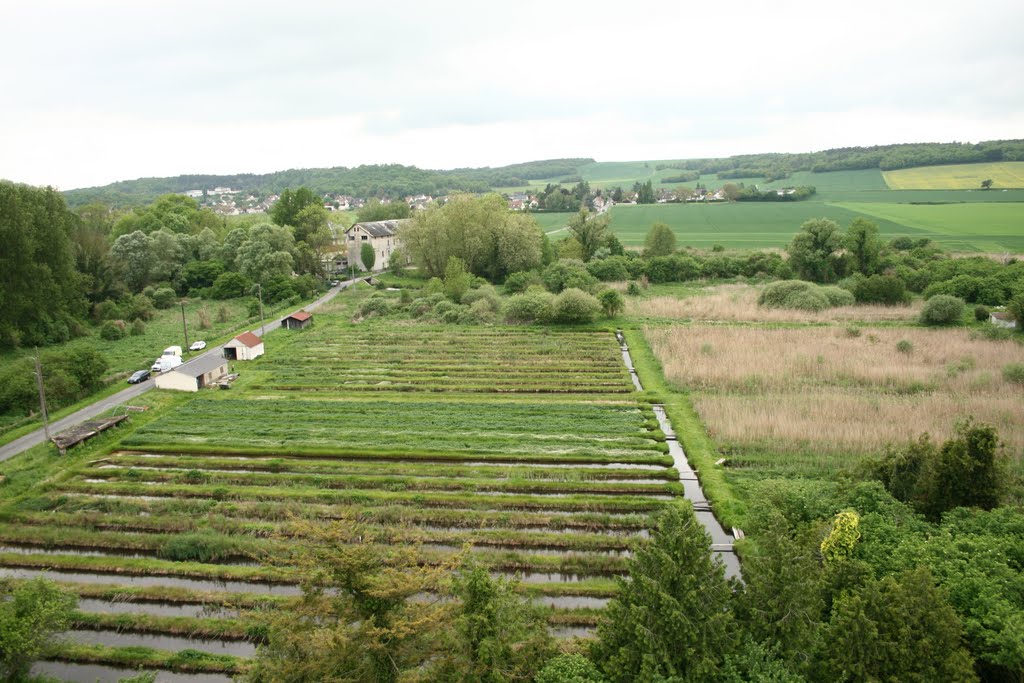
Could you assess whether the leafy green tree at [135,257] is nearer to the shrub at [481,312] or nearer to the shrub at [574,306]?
the shrub at [481,312]

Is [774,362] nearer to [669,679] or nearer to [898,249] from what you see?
[669,679]

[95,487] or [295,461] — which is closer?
[95,487]

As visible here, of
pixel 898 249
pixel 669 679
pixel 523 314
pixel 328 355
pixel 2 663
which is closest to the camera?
pixel 669 679

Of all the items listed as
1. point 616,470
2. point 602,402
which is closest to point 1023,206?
point 602,402

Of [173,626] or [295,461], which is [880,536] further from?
[295,461]

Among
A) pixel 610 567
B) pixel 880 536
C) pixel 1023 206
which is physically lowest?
pixel 610 567

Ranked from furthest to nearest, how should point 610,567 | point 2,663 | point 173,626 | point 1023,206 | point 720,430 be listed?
→ point 1023,206
point 720,430
point 610,567
point 173,626
point 2,663

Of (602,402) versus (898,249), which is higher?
(898,249)
